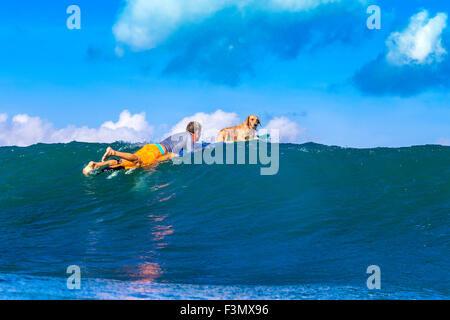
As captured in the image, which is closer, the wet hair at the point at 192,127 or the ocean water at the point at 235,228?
the ocean water at the point at 235,228

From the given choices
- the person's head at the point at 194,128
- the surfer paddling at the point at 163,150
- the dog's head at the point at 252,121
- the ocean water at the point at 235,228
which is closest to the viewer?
the ocean water at the point at 235,228

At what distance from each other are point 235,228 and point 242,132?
6031 millimetres

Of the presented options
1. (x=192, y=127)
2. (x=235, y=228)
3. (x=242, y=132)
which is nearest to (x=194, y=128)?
(x=192, y=127)

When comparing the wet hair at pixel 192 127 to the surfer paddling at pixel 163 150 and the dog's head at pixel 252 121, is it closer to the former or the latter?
the surfer paddling at pixel 163 150

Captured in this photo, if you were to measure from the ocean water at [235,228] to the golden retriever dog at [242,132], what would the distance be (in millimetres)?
1473

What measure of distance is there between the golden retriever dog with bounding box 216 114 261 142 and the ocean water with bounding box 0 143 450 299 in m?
1.47

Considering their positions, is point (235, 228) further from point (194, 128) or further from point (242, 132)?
point (242, 132)

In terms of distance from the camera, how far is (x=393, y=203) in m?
9.33

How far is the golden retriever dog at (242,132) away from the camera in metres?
14.1

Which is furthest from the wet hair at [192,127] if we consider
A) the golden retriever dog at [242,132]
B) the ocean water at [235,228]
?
the golden retriever dog at [242,132]

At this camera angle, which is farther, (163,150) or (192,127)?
(192,127)

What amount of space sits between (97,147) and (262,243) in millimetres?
10308

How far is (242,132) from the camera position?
14.1 metres
